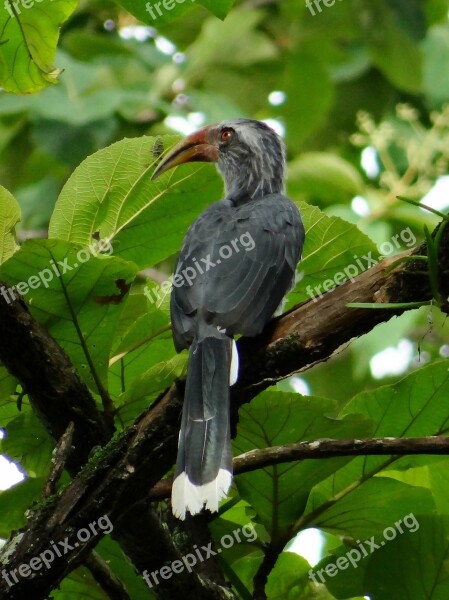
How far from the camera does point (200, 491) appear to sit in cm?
257

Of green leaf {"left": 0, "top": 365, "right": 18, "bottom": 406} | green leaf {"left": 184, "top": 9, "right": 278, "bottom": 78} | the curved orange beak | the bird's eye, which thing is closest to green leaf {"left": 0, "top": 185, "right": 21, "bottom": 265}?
green leaf {"left": 0, "top": 365, "right": 18, "bottom": 406}

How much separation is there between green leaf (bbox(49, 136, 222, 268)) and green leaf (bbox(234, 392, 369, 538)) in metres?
0.73

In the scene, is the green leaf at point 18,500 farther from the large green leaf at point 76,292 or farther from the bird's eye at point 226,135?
the bird's eye at point 226,135

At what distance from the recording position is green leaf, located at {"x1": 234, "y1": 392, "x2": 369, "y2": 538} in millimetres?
2613

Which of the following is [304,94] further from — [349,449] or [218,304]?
[349,449]

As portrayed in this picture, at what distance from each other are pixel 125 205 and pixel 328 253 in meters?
0.69

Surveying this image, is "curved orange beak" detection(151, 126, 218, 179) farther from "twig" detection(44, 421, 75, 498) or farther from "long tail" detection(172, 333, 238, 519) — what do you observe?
"twig" detection(44, 421, 75, 498)

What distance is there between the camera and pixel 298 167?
20.2 ft

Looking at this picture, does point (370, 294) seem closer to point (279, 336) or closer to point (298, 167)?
point (279, 336)

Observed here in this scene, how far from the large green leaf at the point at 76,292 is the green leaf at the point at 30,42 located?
1.75 ft

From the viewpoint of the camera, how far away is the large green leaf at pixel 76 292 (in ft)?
8.74

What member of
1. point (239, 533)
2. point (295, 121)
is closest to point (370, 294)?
point (239, 533)

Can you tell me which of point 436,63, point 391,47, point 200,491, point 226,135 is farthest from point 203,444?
point 436,63

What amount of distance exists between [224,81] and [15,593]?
5481 millimetres
